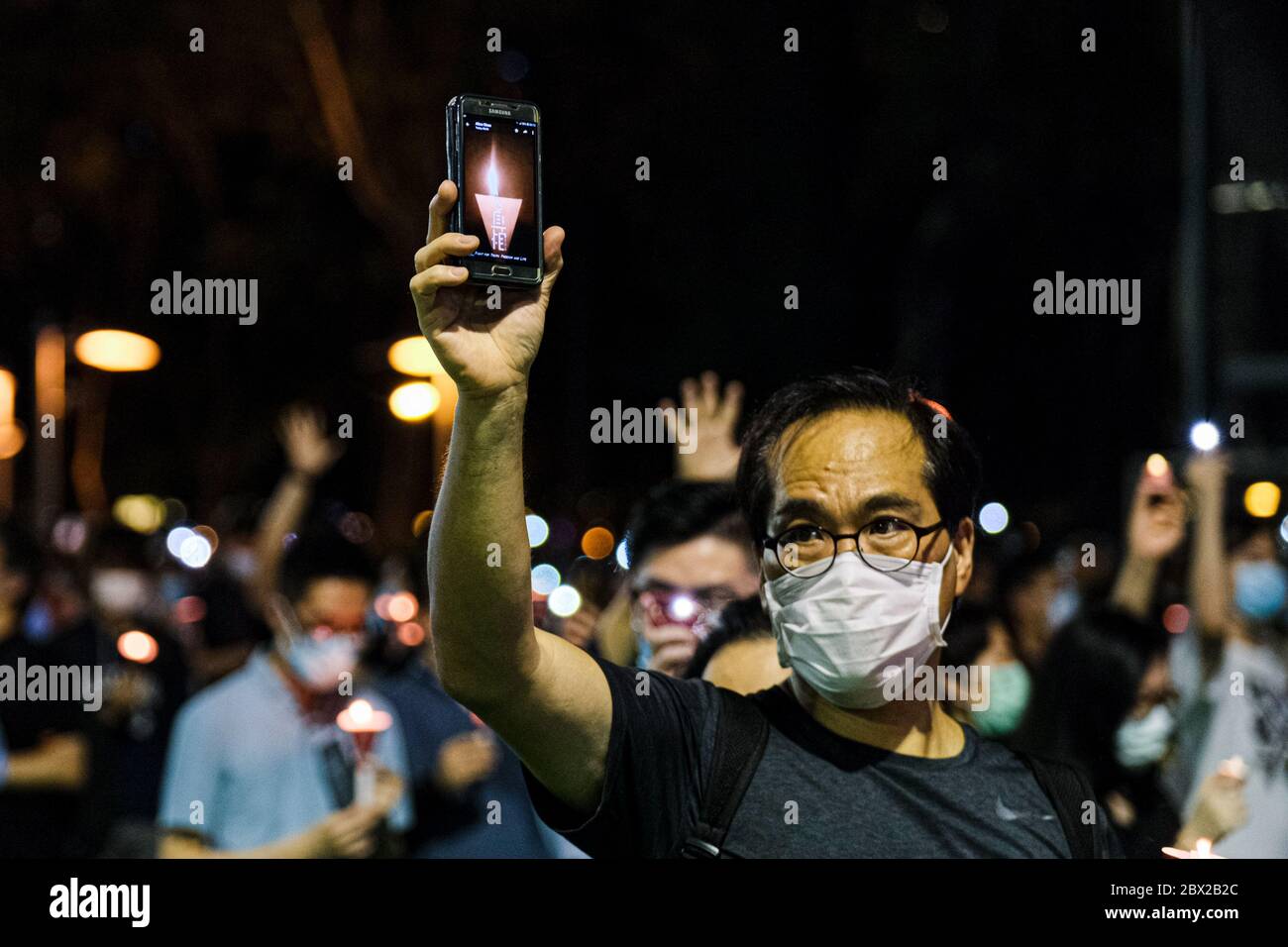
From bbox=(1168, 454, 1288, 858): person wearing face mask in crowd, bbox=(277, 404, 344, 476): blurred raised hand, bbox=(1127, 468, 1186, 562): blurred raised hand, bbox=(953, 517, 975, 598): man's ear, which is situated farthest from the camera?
bbox=(277, 404, 344, 476): blurred raised hand

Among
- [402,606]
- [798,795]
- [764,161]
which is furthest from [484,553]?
[764,161]

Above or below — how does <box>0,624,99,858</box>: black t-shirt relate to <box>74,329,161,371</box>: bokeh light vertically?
below

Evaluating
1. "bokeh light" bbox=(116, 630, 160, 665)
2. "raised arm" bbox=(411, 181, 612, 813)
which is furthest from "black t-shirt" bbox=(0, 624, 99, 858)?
"raised arm" bbox=(411, 181, 612, 813)

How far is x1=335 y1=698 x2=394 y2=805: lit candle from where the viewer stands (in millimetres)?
4629

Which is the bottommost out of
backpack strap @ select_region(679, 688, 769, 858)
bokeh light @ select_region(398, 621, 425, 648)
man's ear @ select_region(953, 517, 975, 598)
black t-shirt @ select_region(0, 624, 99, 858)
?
black t-shirt @ select_region(0, 624, 99, 858)

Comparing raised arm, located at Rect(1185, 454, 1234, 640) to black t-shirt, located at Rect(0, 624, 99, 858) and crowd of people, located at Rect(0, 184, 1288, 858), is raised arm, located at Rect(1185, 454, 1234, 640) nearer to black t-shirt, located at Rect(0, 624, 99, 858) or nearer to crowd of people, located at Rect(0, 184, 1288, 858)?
crowd of people, located at Rect(0, 184, 1288, 858)

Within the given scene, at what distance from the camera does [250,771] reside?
4.79 m

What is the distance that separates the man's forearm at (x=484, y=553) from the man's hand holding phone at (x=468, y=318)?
4 cm

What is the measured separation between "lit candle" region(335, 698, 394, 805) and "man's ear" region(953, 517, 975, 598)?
7.59 ft

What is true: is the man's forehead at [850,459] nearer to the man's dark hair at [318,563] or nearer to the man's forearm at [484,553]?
the man's forearm at [484,553]

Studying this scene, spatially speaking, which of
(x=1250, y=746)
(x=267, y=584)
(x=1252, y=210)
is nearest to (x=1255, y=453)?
(x=1252, y=210)

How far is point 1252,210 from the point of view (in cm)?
868

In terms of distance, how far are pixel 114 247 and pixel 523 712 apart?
21303 millimetres
